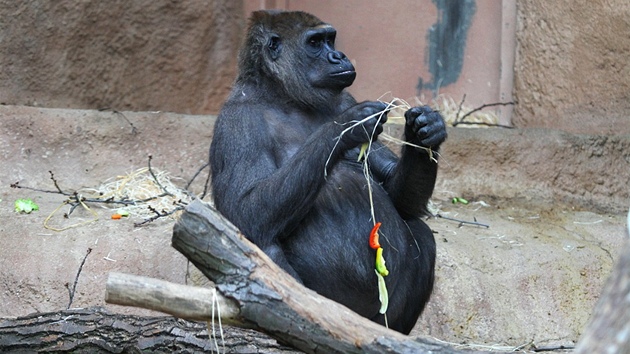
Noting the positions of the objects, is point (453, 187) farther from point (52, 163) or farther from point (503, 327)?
point (52, 163)

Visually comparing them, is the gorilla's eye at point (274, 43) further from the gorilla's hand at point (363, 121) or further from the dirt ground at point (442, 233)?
the dirt ground at point (442, 233)

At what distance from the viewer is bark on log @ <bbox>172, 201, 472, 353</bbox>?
2.75 metres

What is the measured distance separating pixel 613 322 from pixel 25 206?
4.46 metres

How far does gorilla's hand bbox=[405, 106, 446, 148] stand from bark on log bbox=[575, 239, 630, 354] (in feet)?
7.07

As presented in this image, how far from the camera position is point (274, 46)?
450 cm

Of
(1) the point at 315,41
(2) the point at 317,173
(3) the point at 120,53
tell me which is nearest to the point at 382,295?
(2) the point at 317,173

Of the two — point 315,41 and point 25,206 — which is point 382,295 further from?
Result: point 25,206

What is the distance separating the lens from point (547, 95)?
6.76 meters

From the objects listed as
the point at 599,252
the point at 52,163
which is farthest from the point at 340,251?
the point at 52,163

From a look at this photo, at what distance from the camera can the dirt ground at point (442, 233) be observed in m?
5.02

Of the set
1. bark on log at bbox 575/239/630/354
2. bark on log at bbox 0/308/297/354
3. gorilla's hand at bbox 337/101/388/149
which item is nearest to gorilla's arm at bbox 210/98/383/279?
gorilla's hand at bbox 337/101/388/149

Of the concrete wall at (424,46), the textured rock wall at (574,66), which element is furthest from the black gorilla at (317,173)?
the concrete wall at (424,46)

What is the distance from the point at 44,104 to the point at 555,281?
3.85 m

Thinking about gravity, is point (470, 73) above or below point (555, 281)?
above
